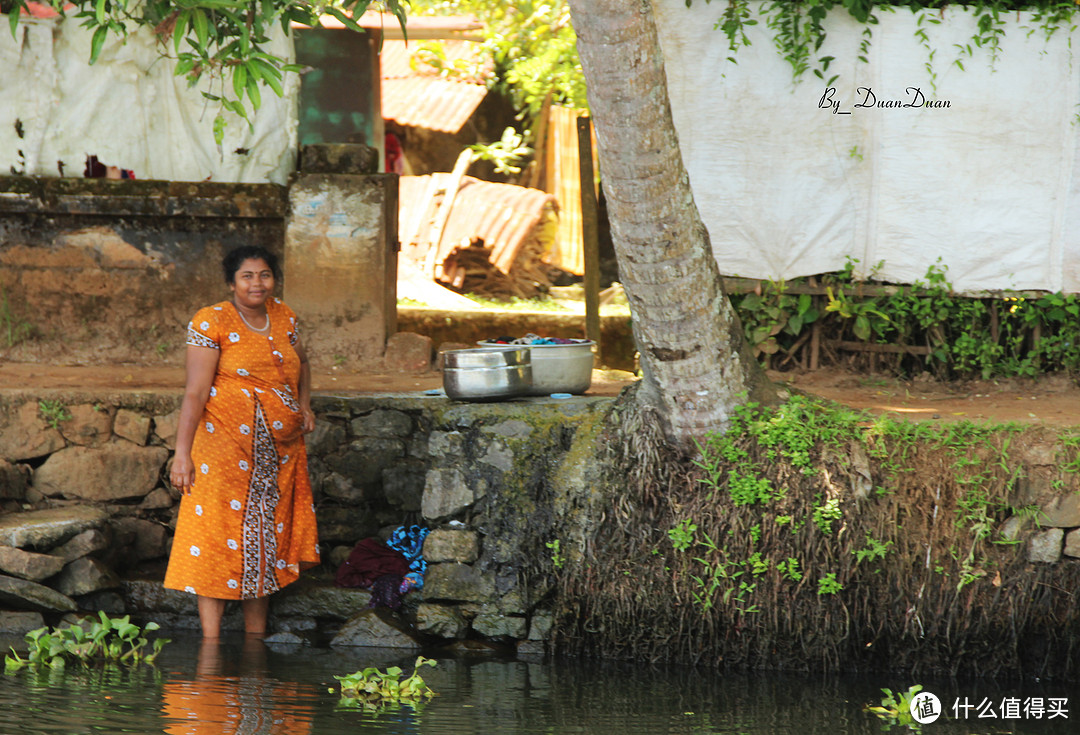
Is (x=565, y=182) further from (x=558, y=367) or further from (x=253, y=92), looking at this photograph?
(x=253, y=92)

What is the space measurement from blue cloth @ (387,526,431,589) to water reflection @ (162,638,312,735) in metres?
0.90

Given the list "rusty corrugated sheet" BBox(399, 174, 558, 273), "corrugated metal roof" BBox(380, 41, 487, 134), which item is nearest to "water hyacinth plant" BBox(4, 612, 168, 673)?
"rusty corrugated sheet" BBox(399, 174, 558, 273)

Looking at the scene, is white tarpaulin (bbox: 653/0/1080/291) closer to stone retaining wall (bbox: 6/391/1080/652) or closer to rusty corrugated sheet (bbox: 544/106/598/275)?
stone retaining wall (bbox: 6/391/1080/652)

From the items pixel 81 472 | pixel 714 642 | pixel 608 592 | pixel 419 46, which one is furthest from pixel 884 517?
pixel 419 46

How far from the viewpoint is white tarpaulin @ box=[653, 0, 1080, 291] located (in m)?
6.29

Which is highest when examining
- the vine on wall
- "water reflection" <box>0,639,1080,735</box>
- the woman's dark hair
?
the vine on wall

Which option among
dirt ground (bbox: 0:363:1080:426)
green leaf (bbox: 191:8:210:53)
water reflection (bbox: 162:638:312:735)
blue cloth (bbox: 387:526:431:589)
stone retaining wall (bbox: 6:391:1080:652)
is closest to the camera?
green leaf (bbox: 191:8:210:53)

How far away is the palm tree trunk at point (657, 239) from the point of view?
433 cm

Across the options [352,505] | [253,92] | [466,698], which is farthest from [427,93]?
[466,698]

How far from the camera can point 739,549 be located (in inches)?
193

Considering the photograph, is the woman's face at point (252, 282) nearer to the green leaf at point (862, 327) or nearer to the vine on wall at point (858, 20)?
the vine on wall at point (858, 20)

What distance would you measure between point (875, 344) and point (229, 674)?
419cm

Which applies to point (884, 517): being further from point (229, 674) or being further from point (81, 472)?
point (81, 472)

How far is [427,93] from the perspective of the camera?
12.6 metres
